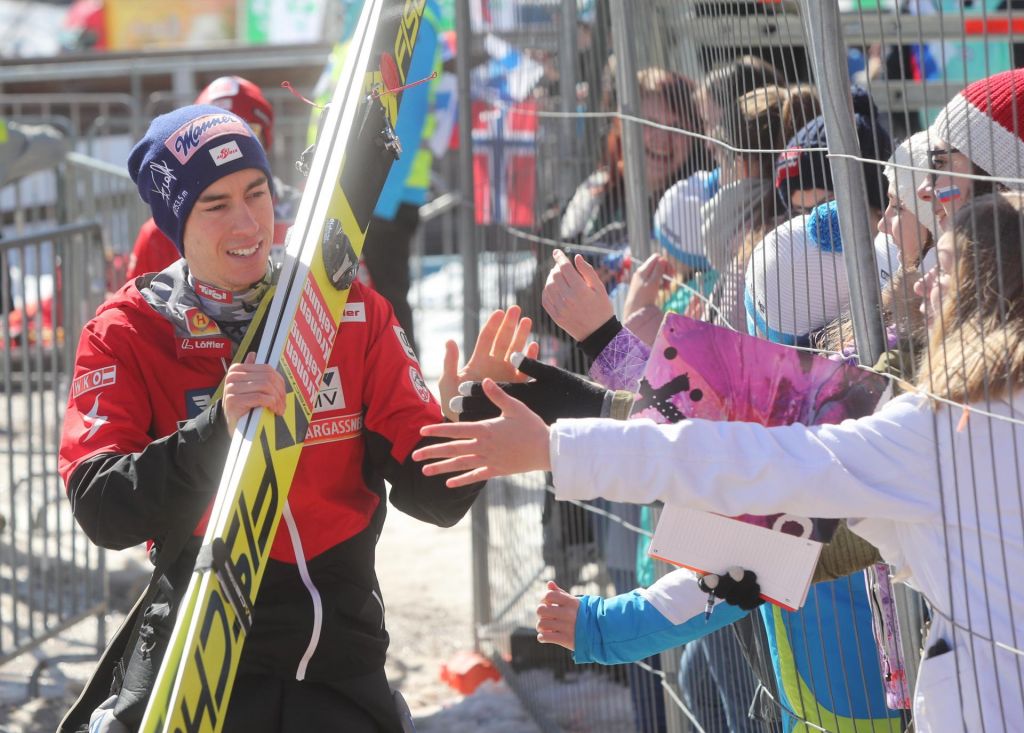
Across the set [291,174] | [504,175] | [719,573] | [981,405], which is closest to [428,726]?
[504,175]

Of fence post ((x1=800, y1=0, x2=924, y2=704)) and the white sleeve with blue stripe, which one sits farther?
the white sleeve with blue stripe

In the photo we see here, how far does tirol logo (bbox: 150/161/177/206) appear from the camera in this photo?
2.49 metres

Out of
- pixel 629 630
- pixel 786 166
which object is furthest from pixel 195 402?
pixel 786 166

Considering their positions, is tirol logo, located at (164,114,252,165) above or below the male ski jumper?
above

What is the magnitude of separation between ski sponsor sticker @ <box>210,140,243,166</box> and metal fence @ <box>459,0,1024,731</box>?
2.85 ft

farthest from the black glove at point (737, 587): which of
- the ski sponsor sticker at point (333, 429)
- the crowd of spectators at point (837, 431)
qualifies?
the ski sponsor sticker at point (333, 429)

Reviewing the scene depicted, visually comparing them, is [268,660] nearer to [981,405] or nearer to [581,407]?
[581,407]

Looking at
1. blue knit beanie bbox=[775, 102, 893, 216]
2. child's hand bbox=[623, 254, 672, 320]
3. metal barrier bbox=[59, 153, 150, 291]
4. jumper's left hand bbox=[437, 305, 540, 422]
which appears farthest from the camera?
metal barrier bbox=[59, 153, 150, 291]

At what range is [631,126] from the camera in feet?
9.93

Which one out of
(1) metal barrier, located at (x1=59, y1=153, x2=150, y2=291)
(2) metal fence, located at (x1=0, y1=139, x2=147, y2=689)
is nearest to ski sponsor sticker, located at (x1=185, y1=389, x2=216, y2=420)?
(2) metal fence, located at (x1=0, y1=139, x2=147, y2=689)

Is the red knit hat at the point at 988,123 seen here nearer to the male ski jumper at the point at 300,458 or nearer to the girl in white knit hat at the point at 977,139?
the girl in white knit hat at the point at 977,139

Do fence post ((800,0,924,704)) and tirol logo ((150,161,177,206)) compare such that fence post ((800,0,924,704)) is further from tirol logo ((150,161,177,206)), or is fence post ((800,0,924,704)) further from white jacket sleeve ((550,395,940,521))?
tirol logo ((150,161,177,206))

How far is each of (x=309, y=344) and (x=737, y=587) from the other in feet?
2.70

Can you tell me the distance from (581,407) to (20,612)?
A: 379 cm
